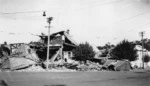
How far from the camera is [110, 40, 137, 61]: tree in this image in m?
53.1

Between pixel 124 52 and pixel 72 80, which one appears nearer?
pixel 72 80

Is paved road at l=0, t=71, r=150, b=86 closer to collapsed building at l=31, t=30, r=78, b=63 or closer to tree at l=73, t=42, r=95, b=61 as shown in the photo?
collapsed building at l=31, t=30, r=78, b=63

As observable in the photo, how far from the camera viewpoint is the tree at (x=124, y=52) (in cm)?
5306

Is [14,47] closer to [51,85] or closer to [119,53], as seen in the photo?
[119,53]

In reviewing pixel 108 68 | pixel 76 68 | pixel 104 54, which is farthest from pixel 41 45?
pixel 104 54

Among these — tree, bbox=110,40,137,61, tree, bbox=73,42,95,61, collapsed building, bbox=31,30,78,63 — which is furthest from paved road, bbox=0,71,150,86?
tree, bbox=110,40,137,61

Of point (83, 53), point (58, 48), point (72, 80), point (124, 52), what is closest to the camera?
point (72, 80)

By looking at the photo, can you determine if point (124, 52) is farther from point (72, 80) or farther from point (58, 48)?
point (72, 80)

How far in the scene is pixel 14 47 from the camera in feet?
147

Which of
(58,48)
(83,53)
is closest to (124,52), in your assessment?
(83,53)

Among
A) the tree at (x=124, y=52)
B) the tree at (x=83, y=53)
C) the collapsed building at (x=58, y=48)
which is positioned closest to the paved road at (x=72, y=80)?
the collapsed building at (x=58, y=48)

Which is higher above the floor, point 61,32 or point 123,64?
point 61,32

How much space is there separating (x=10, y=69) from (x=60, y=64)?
409 inches

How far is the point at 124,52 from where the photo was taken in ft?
174
